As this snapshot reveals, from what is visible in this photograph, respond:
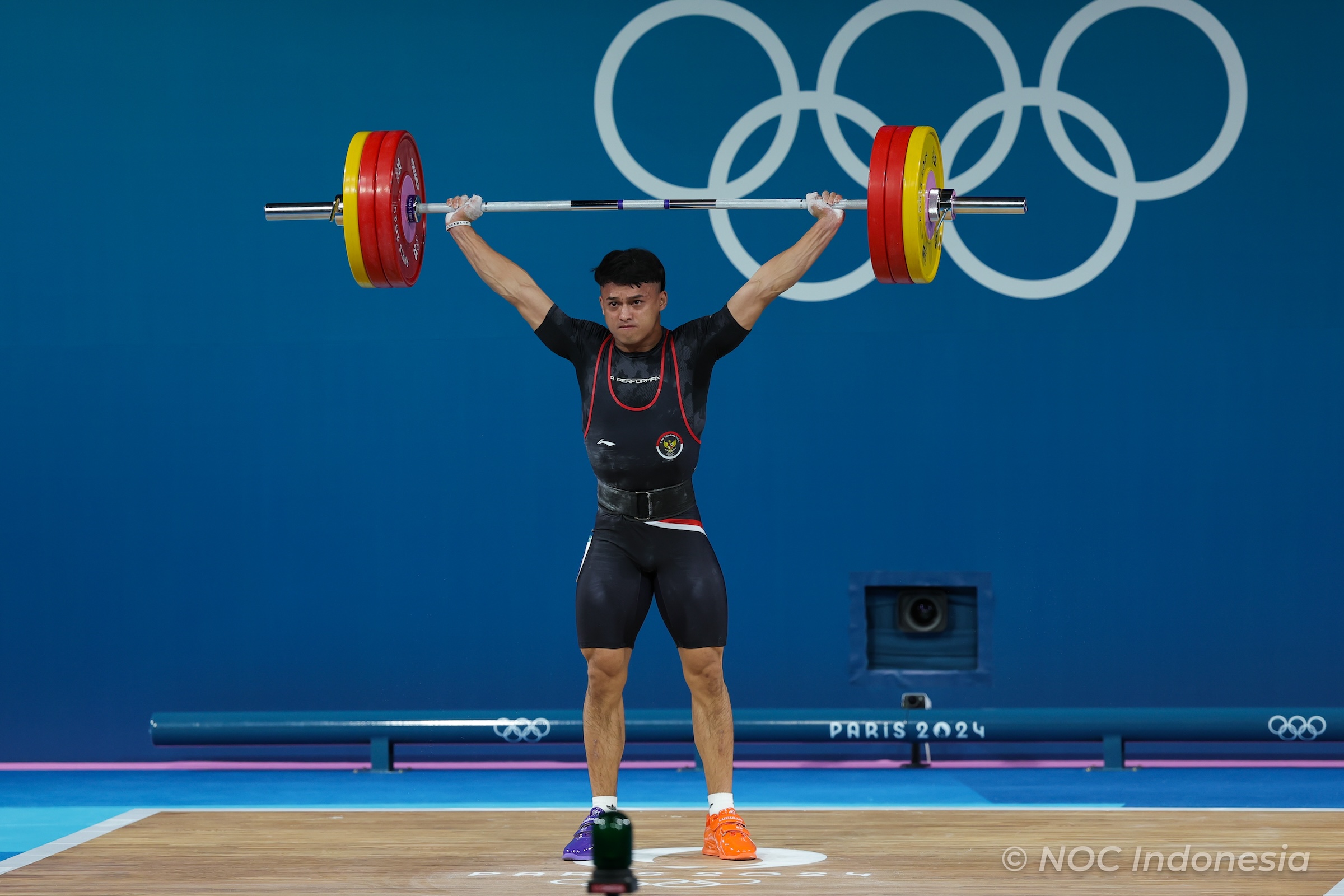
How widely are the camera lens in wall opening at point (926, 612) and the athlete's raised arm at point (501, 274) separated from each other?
227 centimetres

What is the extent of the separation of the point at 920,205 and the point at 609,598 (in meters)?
1.15

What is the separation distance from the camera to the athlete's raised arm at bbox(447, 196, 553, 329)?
11.0ft

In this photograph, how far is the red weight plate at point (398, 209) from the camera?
3.40 metres

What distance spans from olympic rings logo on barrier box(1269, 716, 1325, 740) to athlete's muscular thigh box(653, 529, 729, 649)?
8.06ft

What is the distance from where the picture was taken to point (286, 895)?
9.11 ft

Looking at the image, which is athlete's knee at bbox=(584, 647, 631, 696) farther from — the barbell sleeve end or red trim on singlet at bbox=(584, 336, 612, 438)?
the barbell sleeve end

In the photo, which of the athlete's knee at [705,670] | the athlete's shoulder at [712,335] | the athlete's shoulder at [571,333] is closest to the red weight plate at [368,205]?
the athlete's shoulder at [571,333]

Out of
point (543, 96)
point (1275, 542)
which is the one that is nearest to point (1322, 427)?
point (1275, 542)

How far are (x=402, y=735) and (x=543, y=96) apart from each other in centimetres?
233

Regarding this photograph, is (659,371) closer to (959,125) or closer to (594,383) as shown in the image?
(594,383)

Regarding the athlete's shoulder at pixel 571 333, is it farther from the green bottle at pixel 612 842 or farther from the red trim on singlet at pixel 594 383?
the green bottle at pixel 612 842

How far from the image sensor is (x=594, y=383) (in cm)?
329

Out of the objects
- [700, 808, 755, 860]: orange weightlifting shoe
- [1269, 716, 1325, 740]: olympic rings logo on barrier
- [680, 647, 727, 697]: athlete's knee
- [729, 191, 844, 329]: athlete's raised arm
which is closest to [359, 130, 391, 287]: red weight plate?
[729, 191, 844, 329]: athlete's raised arm

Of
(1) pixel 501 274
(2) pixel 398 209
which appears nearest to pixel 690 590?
(1) pixel 501 274
